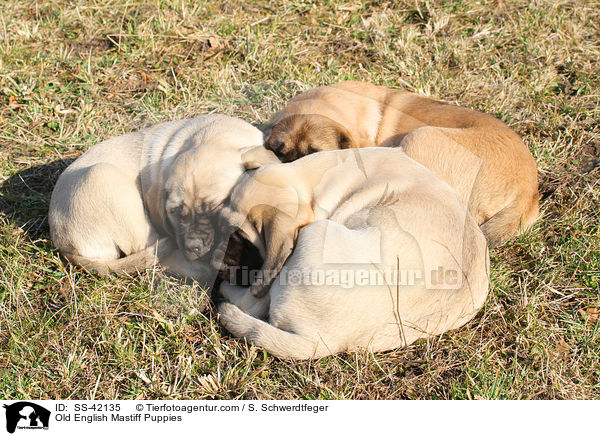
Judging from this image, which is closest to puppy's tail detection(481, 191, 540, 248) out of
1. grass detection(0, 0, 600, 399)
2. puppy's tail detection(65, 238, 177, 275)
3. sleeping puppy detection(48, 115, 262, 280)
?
grass detection(0, 0, 600, 399)

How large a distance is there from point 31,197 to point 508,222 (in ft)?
12.8

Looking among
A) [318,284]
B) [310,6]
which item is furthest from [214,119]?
[310,6]

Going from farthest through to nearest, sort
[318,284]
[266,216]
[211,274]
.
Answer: [211,274], [266,216], [318,284]

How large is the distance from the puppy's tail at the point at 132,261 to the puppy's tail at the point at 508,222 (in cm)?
228

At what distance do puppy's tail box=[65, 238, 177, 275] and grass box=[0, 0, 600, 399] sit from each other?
93mm

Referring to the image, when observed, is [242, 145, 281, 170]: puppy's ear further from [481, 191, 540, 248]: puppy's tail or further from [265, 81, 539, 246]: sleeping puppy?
[481, 191, 540, 248]: puppy's tail

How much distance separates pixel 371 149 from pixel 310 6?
3522 millimetres

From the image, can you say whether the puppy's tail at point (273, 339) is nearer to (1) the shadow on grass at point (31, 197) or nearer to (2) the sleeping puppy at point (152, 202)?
(2) the sleeping puppy at point (152, 202)

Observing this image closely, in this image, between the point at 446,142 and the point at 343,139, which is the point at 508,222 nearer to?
the point at 446,142

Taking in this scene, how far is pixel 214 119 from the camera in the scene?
4.41m

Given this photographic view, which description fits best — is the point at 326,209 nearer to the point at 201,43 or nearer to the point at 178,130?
the point at 178,130

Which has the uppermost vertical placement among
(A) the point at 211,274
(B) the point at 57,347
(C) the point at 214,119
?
(C) the point at 214,119
